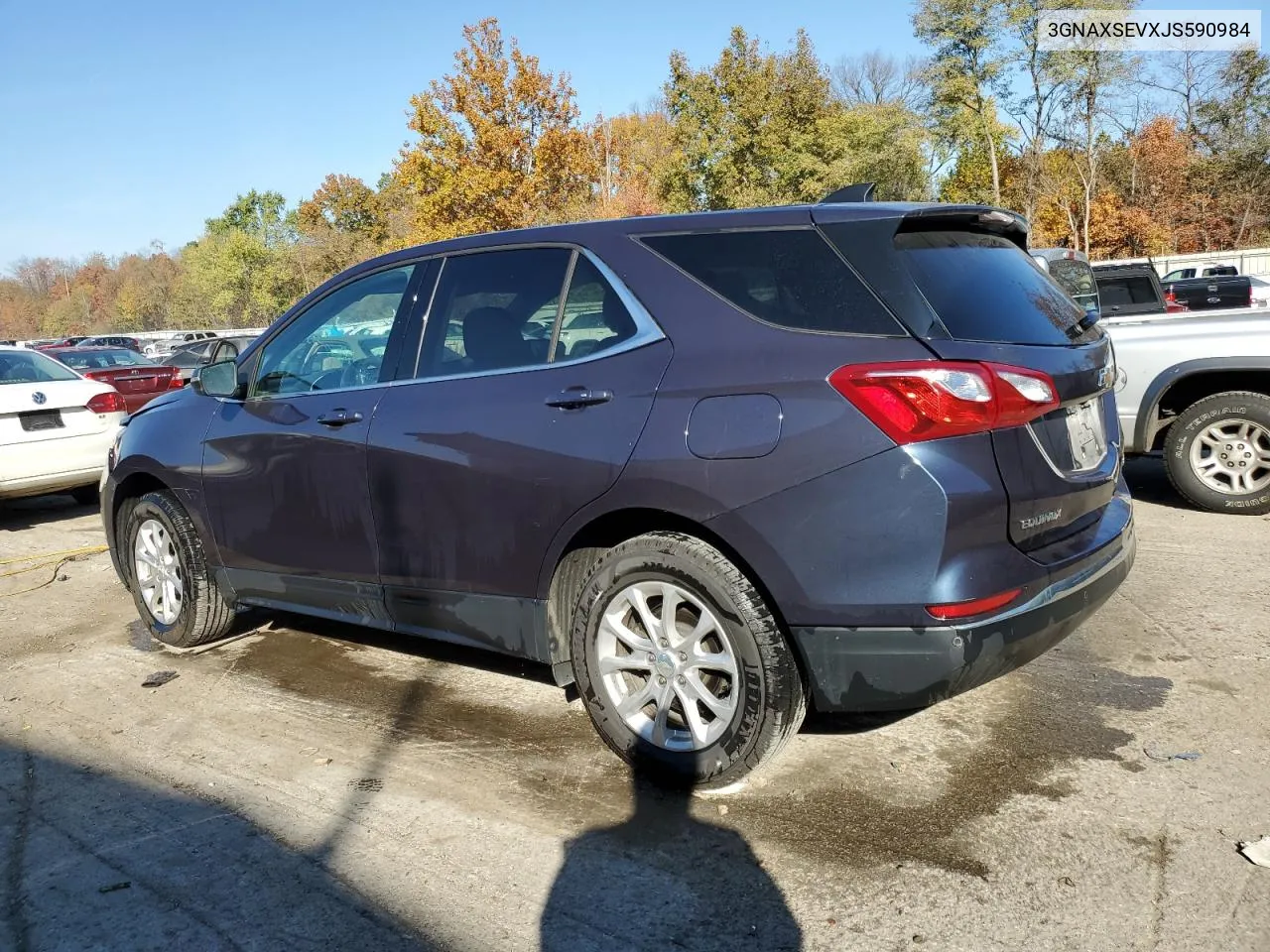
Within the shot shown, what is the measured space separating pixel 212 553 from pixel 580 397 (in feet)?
8.20

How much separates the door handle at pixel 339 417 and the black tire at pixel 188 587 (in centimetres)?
129

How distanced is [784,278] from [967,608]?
115 cm

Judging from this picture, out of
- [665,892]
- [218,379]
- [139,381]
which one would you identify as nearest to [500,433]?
[665,892]

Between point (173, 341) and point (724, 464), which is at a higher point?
point (173, 341)

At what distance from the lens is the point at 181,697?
4457 mm

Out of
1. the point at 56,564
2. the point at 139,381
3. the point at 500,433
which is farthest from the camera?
the point at 139,381

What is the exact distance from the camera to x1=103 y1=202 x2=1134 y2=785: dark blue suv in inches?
110

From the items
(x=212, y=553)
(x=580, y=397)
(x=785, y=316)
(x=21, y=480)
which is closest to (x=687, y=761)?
(x=580, y=397)

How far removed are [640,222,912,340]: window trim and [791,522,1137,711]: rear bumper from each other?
857mm

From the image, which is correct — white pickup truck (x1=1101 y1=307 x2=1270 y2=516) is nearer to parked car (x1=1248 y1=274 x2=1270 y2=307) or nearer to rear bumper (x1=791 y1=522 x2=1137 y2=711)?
rear bumper (x1=791 y1=522 x2=1137 y2=711)

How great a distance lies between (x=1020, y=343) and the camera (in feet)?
9.98

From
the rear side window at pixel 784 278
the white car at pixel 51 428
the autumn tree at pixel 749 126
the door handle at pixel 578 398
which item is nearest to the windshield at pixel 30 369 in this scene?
the white car at pixel 51 428

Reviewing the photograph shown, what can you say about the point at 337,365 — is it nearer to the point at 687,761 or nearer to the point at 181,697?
the point at 181,697

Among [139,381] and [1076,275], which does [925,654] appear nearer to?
[1076,275]
